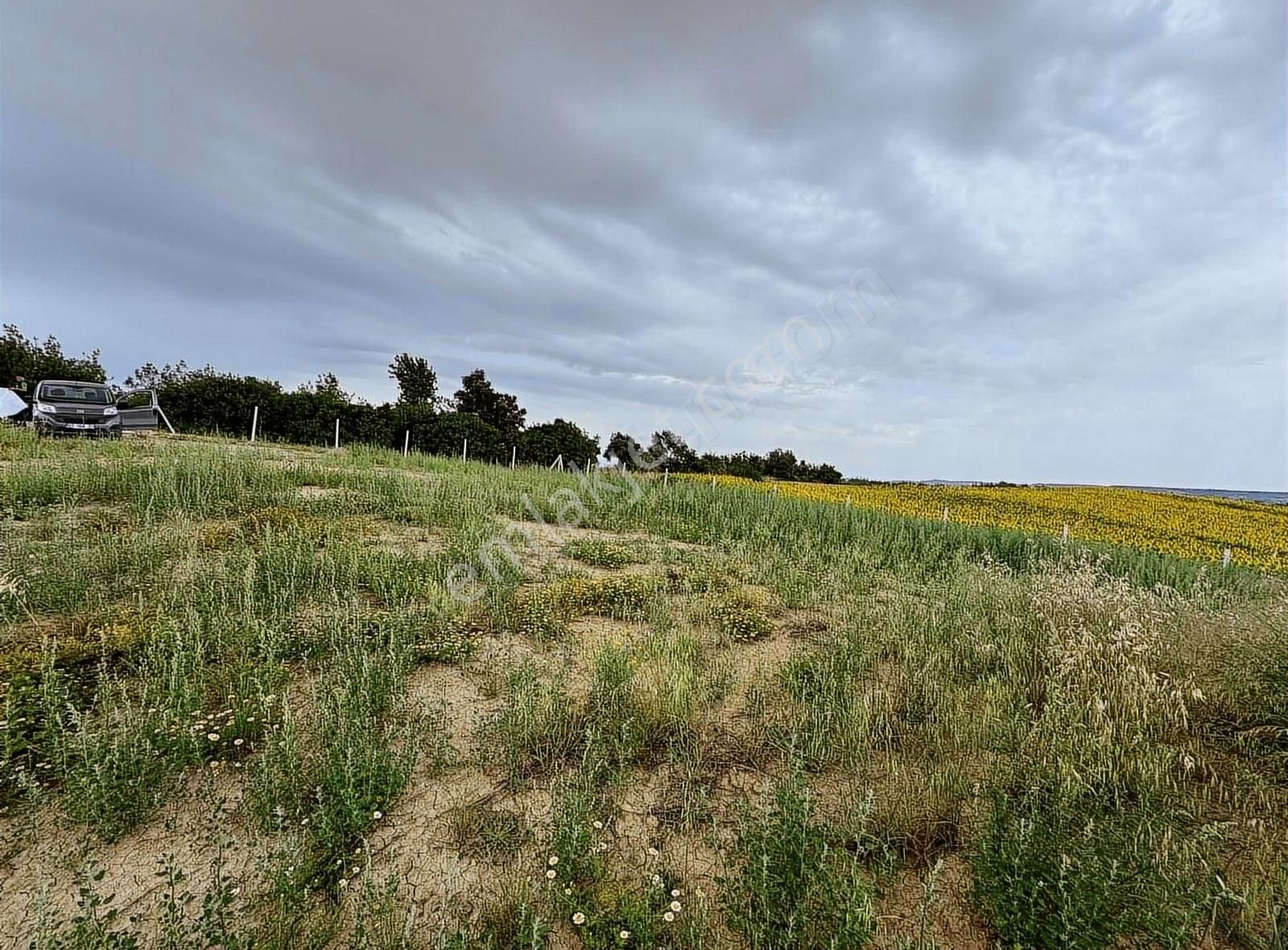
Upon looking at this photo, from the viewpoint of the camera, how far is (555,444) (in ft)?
80.7

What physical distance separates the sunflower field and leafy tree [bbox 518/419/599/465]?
6.97 metres

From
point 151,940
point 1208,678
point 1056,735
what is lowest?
point 151,940

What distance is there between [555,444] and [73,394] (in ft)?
50.6

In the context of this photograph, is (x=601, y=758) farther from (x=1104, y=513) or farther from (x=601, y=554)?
(x=1104, y=513)

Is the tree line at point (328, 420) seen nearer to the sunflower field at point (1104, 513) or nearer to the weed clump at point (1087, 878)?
the sunflower field at point (1104, 513)

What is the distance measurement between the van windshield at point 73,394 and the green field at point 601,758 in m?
8.52

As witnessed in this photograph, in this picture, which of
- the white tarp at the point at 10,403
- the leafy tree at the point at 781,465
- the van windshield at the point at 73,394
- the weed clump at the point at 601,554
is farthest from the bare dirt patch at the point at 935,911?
the leafy tree at the point at 781,465

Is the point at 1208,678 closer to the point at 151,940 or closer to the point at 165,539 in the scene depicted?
the point at 151,940

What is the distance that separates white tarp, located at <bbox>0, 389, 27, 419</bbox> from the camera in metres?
13.3

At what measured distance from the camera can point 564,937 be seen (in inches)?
70.4

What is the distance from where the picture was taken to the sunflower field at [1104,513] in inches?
571

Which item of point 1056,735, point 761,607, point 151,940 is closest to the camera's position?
point 151,940

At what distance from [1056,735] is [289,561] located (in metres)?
5.20

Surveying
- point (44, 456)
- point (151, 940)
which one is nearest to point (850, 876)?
point (151, 940)
